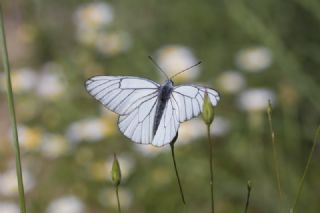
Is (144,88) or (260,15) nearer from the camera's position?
(144,88)

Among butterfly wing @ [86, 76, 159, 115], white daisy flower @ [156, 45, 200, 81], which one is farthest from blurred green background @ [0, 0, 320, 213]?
butterfly wing @ [86, 76, 159, 115]

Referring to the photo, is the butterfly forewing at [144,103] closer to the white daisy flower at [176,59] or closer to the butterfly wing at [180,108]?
the butterfly wing at [180,108]

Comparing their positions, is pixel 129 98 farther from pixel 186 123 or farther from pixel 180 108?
pixel 186 123

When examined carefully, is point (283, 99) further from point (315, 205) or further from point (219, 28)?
point (219, 28)

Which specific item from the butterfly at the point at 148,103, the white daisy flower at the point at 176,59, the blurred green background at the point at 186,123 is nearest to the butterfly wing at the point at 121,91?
the butterfly at the point at 148,103

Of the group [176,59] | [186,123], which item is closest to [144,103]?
[186,123]

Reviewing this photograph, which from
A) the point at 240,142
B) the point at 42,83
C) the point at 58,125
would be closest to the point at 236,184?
the point at 240,142
